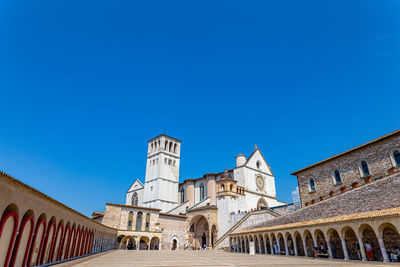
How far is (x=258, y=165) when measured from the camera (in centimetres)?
4638

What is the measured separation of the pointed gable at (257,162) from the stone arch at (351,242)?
28.4 metres

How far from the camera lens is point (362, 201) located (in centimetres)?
1559

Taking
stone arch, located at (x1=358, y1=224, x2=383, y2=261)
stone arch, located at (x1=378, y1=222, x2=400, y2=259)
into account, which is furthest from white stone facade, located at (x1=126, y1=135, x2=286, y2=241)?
stone arch, located at (x1=378, y1=222, x2=400, y2=259)

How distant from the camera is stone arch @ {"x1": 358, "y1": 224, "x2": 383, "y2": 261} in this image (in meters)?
13.3

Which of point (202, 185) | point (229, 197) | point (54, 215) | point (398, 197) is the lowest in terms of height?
point (54, 215)

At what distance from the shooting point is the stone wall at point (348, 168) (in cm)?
1870

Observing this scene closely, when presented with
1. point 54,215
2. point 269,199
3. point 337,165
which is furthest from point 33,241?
point 269,199

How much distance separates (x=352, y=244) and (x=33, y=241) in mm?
17018

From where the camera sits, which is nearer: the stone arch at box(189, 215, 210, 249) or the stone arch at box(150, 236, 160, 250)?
the stone arch at box(150, 236, 160, 250)

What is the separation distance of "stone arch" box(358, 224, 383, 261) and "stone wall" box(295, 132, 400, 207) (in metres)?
6.08

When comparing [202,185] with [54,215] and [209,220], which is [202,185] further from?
[54,215]

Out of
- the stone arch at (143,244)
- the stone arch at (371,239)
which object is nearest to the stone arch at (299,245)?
the stone arch at (371,239)

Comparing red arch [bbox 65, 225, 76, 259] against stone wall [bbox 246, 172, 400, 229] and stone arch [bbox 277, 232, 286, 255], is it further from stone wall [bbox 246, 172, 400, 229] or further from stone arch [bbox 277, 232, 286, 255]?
stone wall [bbox 246, 172, 400, 229]

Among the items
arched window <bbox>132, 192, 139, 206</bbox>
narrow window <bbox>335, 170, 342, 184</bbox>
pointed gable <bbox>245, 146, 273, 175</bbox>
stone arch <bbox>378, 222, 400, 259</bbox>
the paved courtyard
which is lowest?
the paved courtyard
